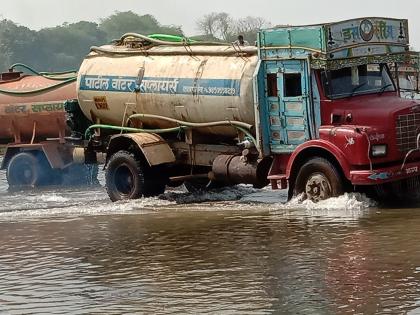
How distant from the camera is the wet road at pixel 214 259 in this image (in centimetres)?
748

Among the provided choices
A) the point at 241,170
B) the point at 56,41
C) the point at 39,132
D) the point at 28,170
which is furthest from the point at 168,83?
the point at 56,41

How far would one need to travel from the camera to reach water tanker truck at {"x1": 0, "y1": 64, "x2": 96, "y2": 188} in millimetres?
20375

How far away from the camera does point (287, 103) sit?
13258mm

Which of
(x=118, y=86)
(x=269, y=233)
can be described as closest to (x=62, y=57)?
(x=118, y=86)

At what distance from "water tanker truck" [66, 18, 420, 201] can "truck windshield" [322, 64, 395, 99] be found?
2 centimetres

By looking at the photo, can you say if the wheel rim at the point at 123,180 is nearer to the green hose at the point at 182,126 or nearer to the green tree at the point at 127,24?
the green hose at the point at 182,126

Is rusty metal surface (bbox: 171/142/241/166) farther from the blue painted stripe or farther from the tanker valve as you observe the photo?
the blue painted stripe

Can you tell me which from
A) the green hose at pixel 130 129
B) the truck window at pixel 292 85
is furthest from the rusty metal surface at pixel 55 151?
the truck window at pixel 292 85

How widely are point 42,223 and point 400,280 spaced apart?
21.3 ft

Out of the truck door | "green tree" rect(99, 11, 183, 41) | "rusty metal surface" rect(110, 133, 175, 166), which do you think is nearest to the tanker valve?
the truck door

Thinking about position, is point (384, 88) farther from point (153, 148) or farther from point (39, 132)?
point (39, 132)

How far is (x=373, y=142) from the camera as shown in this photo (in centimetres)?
1211

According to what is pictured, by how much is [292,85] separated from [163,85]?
8.78 feet

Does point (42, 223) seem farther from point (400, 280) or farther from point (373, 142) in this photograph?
point (400, 280)
